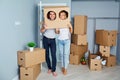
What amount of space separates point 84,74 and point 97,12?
2.04 m

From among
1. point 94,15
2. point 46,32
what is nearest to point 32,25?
point 46,32

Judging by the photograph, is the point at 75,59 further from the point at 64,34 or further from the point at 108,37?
the point at 64,34

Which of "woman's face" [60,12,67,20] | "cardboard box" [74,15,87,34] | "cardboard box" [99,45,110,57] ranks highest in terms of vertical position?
"woman's face" [60,12,67,20]

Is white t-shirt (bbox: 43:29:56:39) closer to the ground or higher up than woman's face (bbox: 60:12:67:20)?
closer to the ground

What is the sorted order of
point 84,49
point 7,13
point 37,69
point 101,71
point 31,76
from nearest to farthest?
1. point 7,13
2. point 31,76
3. point 37,69
4. point 101,71
5. point 84,49

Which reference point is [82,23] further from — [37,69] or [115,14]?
[37,69]

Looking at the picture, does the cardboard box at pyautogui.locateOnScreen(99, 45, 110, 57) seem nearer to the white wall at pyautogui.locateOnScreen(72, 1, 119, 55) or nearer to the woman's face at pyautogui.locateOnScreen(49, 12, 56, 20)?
the white wall at pyautogui.locateOnScreen(72, 1, 119, 55)

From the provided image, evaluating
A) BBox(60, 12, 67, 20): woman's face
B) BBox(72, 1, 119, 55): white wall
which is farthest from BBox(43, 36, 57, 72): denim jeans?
BBox(72, 1, 119, 55): white wall

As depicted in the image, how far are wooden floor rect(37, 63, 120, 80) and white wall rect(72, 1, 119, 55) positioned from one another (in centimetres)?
118

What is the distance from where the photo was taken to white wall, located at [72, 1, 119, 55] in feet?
18.1

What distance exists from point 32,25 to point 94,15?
1818mm

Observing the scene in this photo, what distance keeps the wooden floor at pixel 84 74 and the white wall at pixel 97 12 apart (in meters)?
1.18

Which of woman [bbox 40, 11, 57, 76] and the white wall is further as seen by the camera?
the white wall

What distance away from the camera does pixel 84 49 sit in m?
5.34
